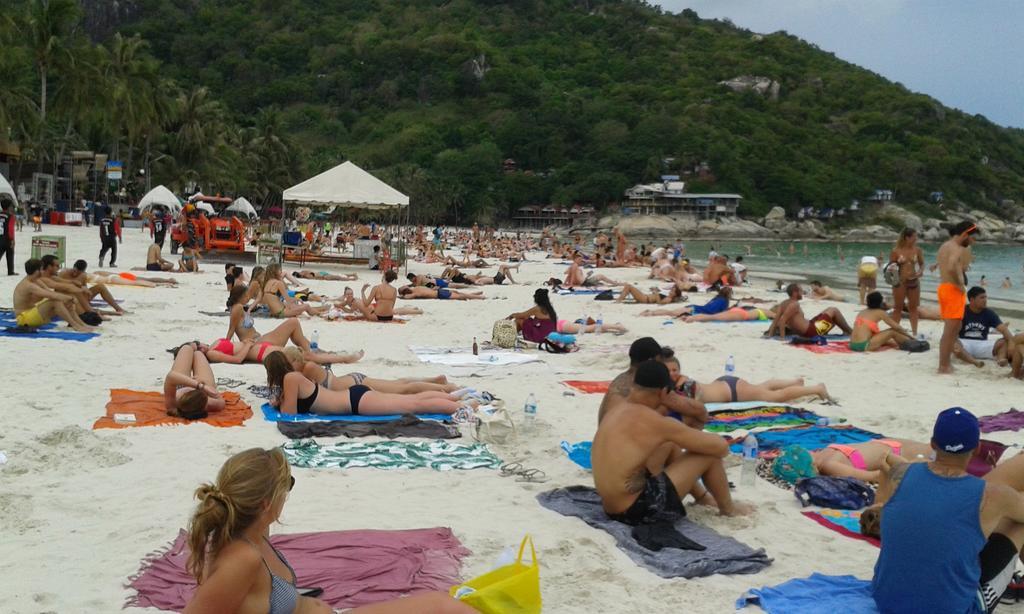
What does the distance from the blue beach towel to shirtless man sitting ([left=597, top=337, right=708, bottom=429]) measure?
664 mm

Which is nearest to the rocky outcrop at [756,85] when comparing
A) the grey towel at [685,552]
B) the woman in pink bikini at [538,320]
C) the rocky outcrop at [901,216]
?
the rocky outcrop at [901,216]

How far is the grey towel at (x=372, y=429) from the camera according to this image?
597 cm

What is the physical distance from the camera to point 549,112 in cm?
9775

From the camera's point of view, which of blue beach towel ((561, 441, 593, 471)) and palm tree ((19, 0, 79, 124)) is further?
palm tree ((19, 0, 79, 124))

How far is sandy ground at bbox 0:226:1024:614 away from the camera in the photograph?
3686 millimetres

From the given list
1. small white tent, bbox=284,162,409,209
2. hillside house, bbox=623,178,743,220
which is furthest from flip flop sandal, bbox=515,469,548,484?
hillside house, bbox=623,178,743,220

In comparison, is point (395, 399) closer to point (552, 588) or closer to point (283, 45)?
point (552, 588)

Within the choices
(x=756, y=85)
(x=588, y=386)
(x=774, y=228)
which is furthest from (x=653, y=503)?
(x=756, y=85)

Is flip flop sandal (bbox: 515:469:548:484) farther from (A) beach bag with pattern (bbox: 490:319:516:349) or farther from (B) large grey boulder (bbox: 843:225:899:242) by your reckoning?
(B) large grey boulder (bbox: 843:225:899:242)

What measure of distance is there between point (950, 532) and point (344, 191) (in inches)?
726

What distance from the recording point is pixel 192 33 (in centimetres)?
9538

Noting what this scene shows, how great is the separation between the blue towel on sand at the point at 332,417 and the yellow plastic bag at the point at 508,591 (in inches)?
134

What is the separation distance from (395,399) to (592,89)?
103030 mm

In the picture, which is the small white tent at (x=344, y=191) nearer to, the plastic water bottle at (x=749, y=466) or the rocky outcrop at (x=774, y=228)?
the plastic water bottle at (x=749, y=466)
